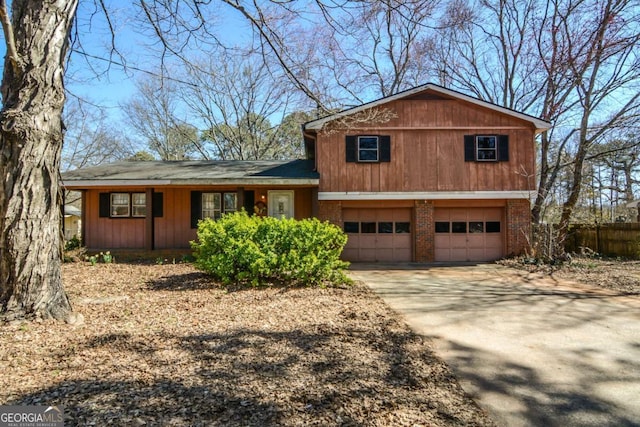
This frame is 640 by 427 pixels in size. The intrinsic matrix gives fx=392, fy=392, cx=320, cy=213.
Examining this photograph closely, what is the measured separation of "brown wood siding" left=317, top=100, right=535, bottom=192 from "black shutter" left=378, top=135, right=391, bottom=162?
13 centimetres

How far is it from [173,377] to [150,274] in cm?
696

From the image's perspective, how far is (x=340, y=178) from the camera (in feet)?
43.7

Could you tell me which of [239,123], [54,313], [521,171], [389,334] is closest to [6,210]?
[54,313]

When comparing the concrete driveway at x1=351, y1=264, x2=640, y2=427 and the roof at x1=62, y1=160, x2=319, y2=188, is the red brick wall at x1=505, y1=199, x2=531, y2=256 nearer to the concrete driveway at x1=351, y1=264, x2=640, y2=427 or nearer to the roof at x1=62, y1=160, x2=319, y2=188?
the concrete driveway at x1=351, y1=264, x2=640, y2=427

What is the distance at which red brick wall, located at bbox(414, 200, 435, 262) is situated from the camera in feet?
44.3

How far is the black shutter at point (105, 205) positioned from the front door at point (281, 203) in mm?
5911

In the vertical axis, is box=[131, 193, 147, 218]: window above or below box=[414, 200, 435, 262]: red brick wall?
above

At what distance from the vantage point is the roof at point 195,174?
1255 centimetres

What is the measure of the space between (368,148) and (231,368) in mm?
10647

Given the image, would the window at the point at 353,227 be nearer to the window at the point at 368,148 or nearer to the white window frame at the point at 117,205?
the window at the point at 368,148

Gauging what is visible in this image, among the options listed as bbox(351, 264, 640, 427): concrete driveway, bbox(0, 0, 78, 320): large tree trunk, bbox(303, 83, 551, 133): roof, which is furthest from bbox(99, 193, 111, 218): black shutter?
bbox(351, 264, 640, 427): concrete driveway

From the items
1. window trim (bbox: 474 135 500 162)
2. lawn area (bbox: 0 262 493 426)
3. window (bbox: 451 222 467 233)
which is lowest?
lawn area (bbox: 0 262 493 426)

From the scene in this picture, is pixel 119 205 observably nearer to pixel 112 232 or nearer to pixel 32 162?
pixel 112 232

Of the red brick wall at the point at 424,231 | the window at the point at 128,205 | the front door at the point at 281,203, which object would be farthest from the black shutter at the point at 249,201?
the red brick wall at the point at 424,231
